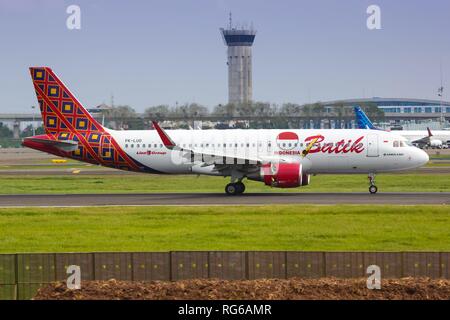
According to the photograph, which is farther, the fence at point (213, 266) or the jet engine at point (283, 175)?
the jet engine at point (283, 175)

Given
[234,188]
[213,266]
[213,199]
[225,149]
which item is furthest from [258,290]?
[225,149]

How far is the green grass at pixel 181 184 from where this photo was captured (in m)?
56.3

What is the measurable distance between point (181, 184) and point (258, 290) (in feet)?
132

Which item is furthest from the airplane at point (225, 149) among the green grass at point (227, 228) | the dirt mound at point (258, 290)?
the dirt mound at point (258, 290)

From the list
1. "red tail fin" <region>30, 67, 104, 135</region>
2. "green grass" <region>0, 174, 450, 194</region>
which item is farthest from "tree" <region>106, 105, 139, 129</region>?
"red tail fin" <region>30, 67, 104, 135</region>

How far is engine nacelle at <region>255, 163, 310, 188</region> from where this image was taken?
47594mm

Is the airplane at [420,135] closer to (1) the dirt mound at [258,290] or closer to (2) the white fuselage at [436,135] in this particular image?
(2) the white fuselage at [436,135]

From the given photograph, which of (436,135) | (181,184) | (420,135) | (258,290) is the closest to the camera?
(258,290)

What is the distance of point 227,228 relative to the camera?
34625 mm

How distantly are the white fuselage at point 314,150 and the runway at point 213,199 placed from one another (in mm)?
1840

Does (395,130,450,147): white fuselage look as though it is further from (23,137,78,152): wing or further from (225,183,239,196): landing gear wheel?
(23,137,78,152): wing

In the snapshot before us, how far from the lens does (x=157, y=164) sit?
52.5m

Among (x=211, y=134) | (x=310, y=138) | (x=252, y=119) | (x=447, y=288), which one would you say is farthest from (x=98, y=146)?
(x=252, y=119)

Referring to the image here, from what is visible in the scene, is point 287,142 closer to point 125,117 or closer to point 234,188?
point 234,188
